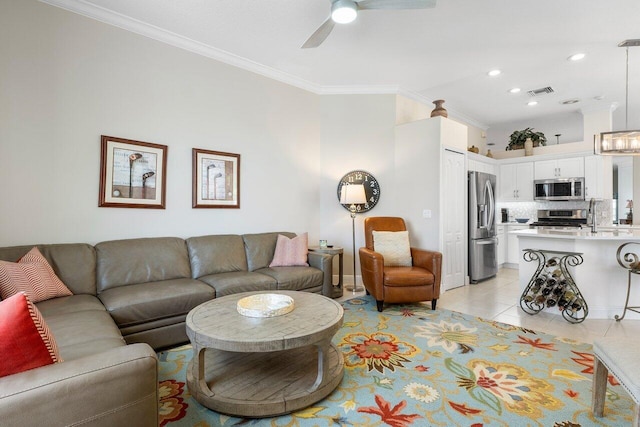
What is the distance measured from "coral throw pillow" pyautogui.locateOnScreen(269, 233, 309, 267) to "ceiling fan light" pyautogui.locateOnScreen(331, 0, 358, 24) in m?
2.34

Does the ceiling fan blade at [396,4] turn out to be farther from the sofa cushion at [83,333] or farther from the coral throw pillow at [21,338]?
the sofa cushion at [83,333]

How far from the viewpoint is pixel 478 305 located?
3.81 metres

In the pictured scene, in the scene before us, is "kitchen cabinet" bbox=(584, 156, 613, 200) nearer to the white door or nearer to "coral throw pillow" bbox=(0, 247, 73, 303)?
the white door

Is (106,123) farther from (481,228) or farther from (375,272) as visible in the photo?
(481,228)

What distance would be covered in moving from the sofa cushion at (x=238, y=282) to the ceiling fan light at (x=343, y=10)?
8.01 feet

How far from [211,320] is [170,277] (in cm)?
130

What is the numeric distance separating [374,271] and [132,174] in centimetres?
273

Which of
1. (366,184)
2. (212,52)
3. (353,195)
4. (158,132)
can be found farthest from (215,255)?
(366,184)

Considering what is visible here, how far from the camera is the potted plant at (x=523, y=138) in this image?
6.34 meters

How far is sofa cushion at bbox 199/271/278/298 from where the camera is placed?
2.90 metres

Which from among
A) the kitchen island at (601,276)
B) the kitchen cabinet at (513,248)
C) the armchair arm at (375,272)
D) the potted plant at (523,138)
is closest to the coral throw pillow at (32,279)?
the armchair arm at (375,272)

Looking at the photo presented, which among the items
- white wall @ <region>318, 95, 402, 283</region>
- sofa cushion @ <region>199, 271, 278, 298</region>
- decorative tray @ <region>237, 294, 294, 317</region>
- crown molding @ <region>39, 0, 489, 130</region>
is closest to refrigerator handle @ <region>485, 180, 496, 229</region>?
crown molding @ <region>39, 0, 489, 130</region>

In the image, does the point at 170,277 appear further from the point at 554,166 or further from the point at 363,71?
the point at 554,166

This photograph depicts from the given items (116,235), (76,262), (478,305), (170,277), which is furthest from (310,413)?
(478,305)
